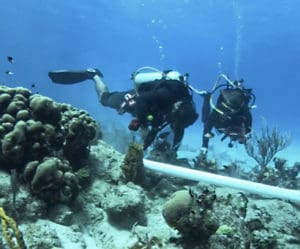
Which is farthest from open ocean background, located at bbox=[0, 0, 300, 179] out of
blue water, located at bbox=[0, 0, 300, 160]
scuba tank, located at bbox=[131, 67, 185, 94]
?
scuba tank, located at bbox=[131, 67, 185, 94]

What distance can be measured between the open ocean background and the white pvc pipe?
54.3 feet

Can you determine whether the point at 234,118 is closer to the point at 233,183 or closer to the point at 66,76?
the point at 233,183

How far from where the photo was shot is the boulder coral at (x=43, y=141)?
514cm

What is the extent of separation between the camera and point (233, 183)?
6.29 metres

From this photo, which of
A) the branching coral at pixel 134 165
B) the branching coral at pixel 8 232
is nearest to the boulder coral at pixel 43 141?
the branching coral at pixel 134 165

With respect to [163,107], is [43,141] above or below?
below

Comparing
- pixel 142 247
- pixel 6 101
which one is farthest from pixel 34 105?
pixel 142 247

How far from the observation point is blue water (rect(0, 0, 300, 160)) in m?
56.3

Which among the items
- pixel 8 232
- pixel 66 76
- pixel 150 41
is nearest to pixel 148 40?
pixel 150 41

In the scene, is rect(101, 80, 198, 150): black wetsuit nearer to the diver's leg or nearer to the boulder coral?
the boulder coral

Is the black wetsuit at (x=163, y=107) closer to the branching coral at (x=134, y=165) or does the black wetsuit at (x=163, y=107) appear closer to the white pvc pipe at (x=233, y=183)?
the white pvc pipe at (x=233, y=183)

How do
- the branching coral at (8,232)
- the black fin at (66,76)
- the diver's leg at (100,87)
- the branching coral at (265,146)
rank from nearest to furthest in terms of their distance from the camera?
1. the branching coral at (8,232)
2. the branching coral at (265,146)
3. the diver's leg at (100,87)
4. the black fin at (66,76)

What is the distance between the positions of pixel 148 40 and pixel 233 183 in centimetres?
10858

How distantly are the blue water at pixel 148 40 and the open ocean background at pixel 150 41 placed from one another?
184 millimetres
